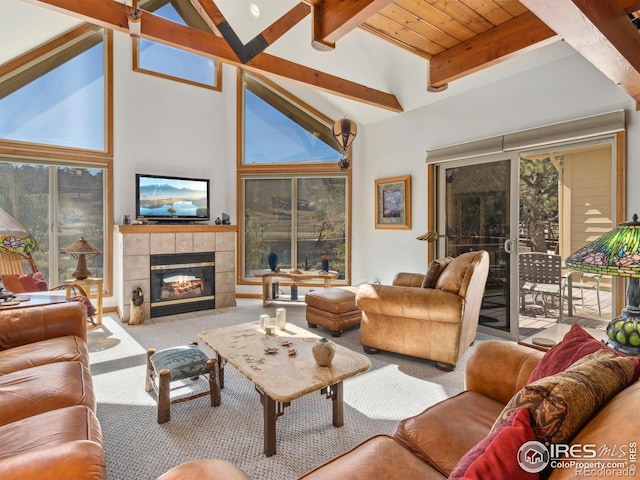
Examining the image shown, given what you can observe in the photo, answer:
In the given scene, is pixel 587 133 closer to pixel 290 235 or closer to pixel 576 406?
pixel 576 406

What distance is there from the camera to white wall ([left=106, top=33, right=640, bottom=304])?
11.0 feet

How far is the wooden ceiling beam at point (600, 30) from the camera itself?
1546 mm

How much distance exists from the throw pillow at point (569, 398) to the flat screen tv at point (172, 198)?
5248 millimetres

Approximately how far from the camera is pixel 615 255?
4.91ft

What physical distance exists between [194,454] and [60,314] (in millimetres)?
1412

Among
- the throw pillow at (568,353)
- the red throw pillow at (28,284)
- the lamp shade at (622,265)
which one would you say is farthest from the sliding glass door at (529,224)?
A: the red throw pillow at (28,284)

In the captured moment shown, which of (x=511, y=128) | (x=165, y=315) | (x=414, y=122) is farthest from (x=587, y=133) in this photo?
(x=165, y=315)

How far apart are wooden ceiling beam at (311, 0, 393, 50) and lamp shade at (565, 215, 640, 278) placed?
1645 millimetres

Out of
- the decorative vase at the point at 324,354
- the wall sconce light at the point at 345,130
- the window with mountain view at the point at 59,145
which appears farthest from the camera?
the window with mountain view at the point at 59,145

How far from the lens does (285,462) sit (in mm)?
1893

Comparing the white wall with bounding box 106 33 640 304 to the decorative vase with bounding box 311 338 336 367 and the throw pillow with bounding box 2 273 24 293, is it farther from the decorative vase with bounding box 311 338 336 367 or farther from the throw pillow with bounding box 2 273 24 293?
the decorative vase with bounding box 311 338 336 367

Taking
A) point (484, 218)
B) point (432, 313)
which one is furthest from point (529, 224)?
point (432, 313)

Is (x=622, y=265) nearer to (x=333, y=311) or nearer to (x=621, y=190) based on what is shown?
(x=621, y=190)

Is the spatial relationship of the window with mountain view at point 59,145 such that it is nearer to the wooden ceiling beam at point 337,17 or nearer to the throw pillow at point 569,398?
the wooden ceiling beam at point 337,17
